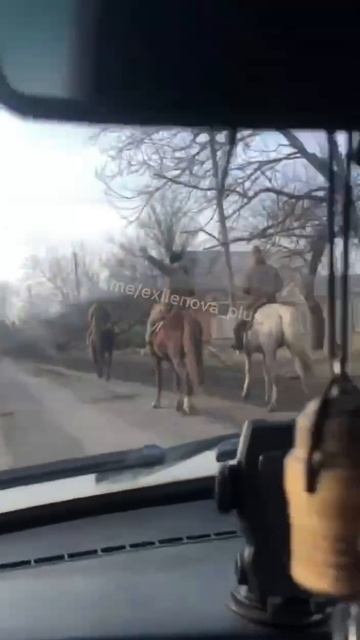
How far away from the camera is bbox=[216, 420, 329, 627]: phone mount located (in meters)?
1.62

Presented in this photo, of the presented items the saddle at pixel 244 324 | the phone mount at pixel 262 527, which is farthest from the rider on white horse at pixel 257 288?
the phone mount at pixel 262 527

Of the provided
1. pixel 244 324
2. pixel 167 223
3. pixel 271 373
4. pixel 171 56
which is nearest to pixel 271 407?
pixel 271 373

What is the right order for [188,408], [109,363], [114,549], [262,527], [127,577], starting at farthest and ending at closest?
[188,408]
[109,363]
[114,549]
[127,577]
[262,527]

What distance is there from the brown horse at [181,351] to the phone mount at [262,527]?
0.45 m

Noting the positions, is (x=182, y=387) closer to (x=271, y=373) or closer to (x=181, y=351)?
(x=181, y=351)

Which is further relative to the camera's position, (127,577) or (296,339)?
(296,339)

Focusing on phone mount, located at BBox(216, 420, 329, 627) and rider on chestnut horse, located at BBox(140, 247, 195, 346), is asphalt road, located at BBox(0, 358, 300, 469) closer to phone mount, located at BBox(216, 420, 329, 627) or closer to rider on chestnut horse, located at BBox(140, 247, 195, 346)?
rider on chestnut horse, located at BBox(140, 247, 195, 346)

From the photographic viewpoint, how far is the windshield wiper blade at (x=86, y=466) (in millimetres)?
2072

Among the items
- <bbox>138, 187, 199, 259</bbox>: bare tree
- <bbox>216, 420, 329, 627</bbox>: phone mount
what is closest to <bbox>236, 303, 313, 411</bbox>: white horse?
<bbox>138, 187, 199, 259</bbox>: bare tree

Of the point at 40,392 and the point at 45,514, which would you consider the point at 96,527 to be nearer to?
the point at 45,514

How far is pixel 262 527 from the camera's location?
1.66m

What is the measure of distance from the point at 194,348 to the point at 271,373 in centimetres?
17

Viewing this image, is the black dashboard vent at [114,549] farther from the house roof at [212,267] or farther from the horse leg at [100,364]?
the house roof at [212,267]

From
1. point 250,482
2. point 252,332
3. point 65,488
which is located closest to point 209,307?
point 252,332
